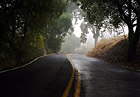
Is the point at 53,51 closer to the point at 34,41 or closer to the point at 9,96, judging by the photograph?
the point at 34,41

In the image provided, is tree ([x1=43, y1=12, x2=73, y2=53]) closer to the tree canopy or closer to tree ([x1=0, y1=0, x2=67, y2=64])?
the tree canopy

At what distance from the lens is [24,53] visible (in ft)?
62.3

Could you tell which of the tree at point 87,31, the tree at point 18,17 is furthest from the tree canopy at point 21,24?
the tree at point 87,31

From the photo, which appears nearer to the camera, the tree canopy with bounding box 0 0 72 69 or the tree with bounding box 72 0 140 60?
the tree canopy with bounding box 0 0 72 69

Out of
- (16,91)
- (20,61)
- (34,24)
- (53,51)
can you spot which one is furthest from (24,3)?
(53,51)

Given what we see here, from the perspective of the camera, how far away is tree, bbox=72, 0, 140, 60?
15.1 meters

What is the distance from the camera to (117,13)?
16.6 m

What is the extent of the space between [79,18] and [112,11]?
39238mm

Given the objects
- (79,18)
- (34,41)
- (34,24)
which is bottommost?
(34,41)

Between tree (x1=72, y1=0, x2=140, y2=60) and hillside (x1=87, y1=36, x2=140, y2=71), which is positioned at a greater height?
tree (x1=72, y1=0, x2=140, y2=60)

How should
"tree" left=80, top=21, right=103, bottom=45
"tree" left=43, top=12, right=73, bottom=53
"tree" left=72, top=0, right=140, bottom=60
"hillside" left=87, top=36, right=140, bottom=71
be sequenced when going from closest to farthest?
"hillside" left=87, top=36, right=140, bottom=71, "tree" left=72, top=0, right=140, bottom=60, "tree" left=43, top=12, right=73, bottom=53, "tree" left=80, top=21, right=103, bottom=45

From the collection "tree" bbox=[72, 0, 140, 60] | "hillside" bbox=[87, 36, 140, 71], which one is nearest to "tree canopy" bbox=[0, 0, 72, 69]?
"tree" bbox=[72, 0, 140, 60]

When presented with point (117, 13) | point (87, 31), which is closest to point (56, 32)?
point (87, 31)

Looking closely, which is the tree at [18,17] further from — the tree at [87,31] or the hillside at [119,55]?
the tree at [87,31]
